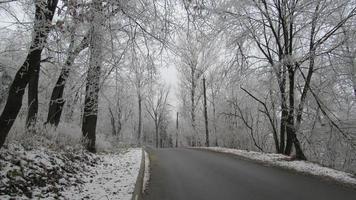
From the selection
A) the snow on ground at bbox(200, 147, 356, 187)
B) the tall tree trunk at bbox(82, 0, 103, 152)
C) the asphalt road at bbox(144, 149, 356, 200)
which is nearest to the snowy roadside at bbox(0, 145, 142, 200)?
the asphalt road at bbox(144, 149, 356, 200)

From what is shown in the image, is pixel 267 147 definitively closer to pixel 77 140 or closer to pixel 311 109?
pixel 311 109

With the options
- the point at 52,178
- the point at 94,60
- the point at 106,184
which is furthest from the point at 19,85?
the point at 106,184

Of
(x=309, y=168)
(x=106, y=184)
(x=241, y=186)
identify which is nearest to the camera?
(x=241, y=186)

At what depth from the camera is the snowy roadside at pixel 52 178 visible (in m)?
5.45

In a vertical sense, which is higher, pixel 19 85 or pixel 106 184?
pixel 19 85

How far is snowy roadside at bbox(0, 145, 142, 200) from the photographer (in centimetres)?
545

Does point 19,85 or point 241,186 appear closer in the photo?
point 19,85

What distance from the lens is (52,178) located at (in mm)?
6617

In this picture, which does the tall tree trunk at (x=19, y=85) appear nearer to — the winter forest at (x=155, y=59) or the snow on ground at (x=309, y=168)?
the winter forest at (x=155, y=59)

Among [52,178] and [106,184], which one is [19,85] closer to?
[52,178]

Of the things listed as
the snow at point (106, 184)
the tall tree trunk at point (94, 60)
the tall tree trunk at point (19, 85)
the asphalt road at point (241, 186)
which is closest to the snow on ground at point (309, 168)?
the asphalt road at point (241, 186)

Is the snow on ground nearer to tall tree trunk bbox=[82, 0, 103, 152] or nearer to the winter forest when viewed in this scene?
the winter forest

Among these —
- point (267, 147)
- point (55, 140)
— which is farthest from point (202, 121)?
point (55, 140)

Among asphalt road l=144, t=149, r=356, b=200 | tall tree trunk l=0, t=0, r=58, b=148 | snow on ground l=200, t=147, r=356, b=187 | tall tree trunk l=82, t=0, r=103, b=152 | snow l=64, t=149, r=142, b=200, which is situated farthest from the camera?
snow on ground l=200, t=147, r=356, b=187
